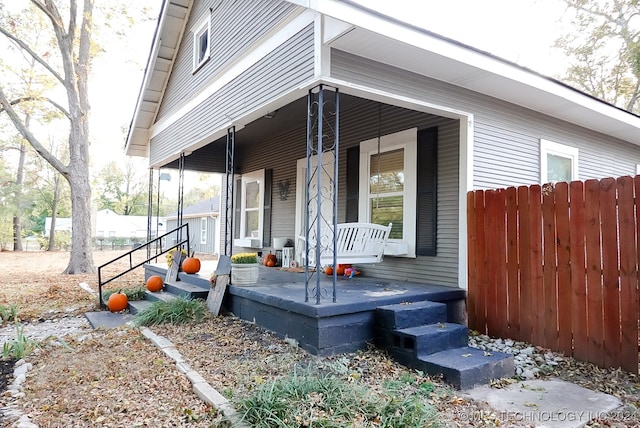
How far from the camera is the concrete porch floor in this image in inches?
144

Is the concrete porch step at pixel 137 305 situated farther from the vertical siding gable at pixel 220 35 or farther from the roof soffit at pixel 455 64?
the roof soffit at pixel 455 64

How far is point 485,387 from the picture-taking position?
3191 millimetres

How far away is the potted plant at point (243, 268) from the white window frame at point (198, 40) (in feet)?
12.1

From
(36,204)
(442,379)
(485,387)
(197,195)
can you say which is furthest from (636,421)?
(197,195)

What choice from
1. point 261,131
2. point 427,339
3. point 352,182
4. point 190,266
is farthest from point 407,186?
point 261,131

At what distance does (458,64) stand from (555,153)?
3.02 m

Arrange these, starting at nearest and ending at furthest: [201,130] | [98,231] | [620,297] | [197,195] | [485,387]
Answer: [485,387] → [620,297] → [201,130] → [98,231] → [197,195]

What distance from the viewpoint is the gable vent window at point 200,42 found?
7226 millimetres

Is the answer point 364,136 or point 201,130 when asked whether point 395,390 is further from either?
point 201,130

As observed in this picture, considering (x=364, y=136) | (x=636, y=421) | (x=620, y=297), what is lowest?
(x=636, y=421)

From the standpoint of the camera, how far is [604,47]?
47.5ft

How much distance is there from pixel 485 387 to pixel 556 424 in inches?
25.0

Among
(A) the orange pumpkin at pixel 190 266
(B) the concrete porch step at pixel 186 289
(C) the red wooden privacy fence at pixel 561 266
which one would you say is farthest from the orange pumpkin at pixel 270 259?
(C) the red wooden privacy fence at pixel 561 266

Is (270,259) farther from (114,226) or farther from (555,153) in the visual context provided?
(114,226)
